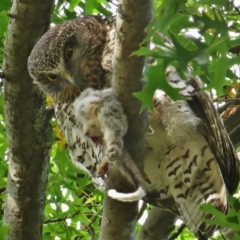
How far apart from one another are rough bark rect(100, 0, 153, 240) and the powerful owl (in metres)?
0.57

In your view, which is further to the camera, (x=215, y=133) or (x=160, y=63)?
(x=215, y=133)

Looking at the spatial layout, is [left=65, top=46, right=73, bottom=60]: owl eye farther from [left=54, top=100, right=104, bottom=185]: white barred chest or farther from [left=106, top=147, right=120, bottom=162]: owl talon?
[left=106, top=147, right=120, bottom=162]: owl talon

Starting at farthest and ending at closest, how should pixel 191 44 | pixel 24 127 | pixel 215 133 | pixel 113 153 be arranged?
1. pixel 215 133
2. pixel 24 127
3. pixel 113 153
4. pixel 191 44

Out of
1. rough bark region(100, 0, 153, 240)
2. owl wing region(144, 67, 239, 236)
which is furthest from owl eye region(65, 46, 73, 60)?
rough bark region(100, 0, 153, 240)

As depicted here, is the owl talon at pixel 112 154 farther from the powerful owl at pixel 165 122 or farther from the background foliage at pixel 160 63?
the powerful owl at pixel 165 122

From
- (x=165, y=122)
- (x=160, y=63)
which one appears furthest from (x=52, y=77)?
(x=160, y=63)

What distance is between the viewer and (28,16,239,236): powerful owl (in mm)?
3363

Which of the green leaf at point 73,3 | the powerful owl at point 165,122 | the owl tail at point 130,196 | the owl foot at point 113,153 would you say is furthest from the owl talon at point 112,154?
the green leaf at point 73,3

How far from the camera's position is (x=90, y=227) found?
4152 mm

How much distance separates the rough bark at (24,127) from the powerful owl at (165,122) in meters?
0.09

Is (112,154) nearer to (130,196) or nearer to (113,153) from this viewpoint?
(113,153)

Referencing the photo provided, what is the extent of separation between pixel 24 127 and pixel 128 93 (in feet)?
2.80

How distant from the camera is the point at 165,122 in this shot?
3.39 m

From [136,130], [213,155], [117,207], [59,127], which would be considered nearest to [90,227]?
[59,127]
